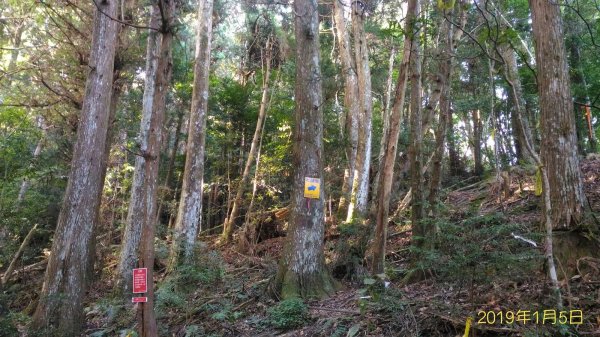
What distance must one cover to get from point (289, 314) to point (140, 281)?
2.14 m

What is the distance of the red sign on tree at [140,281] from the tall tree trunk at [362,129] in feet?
25.0

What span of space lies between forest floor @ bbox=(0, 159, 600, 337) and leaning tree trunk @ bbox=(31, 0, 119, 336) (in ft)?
1.78

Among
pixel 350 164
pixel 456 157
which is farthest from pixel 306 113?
pixel 456 157

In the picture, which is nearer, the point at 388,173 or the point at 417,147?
the point at 388,173

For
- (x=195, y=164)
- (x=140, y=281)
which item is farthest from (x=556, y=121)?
(x=195, y=164)

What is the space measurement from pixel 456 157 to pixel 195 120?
13.0 m

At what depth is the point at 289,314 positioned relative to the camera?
19.5 ft

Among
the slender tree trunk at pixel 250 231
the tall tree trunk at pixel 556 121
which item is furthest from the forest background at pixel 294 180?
the slender tree trunk at pixel 250 231

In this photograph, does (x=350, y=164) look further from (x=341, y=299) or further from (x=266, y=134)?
(x=341, y=299)

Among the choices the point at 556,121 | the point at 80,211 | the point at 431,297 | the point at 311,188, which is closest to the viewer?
the point at 556,121

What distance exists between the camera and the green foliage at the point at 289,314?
5.80 m

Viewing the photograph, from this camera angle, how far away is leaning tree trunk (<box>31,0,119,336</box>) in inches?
275

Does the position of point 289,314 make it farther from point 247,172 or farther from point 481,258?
point 247,172

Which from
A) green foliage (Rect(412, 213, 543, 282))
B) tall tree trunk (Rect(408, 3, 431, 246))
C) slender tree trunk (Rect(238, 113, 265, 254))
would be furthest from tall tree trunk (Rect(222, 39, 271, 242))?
green foliage (Rect(412, 213, 543, 282))
